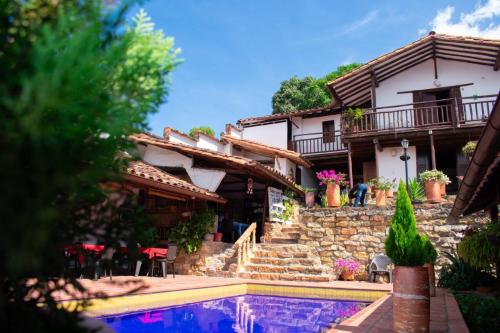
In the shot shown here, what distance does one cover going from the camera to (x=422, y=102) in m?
15.6

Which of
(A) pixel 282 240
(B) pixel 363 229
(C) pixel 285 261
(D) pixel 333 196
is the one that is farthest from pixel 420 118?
(C) pixel 285 261

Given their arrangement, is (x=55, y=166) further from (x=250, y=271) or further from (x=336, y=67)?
(x=336, y=67)

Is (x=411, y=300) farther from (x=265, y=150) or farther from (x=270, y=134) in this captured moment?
(x=270, y=134)

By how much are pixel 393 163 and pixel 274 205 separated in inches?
264

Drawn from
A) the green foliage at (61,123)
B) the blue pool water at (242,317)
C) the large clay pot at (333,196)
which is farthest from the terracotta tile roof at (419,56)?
the green foliage at (61,123)

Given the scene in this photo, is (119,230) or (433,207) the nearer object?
(119,230)

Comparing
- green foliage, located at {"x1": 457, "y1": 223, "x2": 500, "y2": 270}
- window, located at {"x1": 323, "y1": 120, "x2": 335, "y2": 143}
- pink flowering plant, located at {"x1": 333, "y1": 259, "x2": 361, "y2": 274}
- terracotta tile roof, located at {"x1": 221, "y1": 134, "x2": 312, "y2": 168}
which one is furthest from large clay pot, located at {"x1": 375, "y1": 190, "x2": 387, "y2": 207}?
window, located at {"x1": 323, "y1": 120, "x2": 335, "y2": 143}

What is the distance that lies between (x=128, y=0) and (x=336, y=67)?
→ 37907 millimetres

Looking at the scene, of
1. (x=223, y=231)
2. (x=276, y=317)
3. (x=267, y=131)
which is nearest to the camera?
(x=276, y=317)

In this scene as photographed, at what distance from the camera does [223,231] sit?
13.6 meters

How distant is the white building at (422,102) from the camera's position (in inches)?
625

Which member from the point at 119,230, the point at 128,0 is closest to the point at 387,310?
the point at 119,230

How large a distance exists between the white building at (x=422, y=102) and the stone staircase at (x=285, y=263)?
6153 mm

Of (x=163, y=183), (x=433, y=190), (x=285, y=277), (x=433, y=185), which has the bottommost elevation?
(x=285, y=277)
